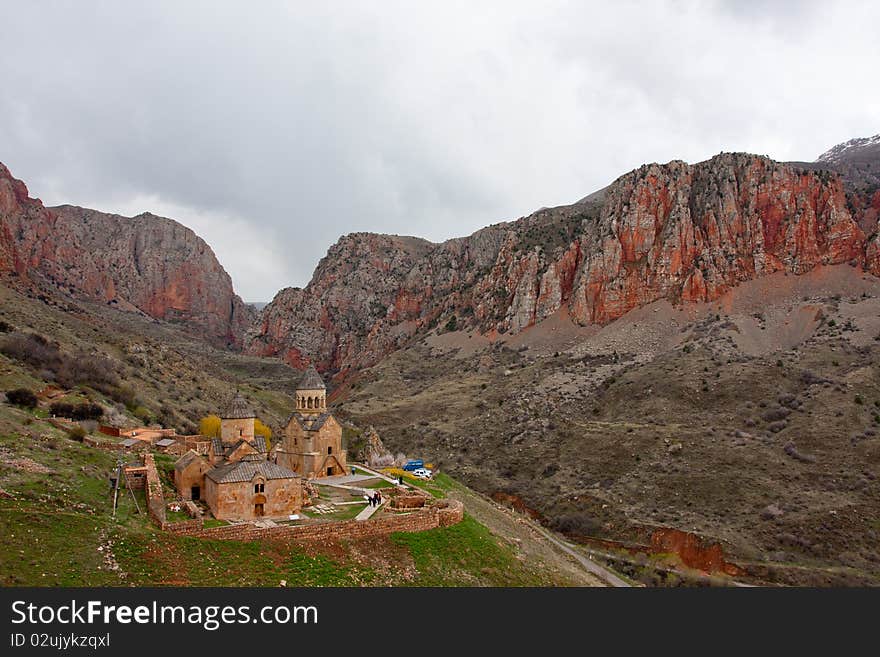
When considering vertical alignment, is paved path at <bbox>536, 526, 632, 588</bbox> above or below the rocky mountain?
below

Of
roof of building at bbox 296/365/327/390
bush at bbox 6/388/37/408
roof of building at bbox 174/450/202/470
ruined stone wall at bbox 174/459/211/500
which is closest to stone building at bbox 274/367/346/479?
roof of building at bbox 296/365/327/390

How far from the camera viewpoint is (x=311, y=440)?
3142 cm

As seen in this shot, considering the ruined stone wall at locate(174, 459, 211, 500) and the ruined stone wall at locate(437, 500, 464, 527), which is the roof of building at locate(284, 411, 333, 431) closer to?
the ruined stone wall at locate(174, 459, 211, 500)

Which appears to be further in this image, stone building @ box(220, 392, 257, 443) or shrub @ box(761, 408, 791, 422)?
shrub @ box(761, 408, 791, 422)

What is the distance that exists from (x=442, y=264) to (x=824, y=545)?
98479 millimetres

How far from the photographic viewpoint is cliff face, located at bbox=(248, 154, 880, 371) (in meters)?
73.4

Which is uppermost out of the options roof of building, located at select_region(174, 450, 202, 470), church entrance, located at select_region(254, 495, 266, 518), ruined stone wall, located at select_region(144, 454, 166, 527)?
roof of building, located at select_region(174, 450, 202, 470)

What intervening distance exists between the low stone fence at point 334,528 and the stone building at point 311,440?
31.1 feet

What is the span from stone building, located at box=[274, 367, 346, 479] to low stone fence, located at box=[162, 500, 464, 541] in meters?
9.47

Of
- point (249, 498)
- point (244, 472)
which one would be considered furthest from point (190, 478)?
point (249, 498)

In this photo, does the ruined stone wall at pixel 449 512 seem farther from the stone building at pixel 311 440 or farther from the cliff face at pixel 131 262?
the cliff face at pixel 131 262

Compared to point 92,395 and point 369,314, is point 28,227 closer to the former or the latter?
point 369,314

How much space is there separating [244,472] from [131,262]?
146 meters

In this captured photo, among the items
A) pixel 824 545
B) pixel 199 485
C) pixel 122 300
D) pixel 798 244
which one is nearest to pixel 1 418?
pixel 199 485
